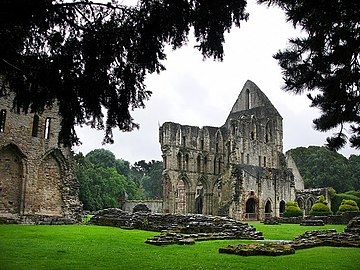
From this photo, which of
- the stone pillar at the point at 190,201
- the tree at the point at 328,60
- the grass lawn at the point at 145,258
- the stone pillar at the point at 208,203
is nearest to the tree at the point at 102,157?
the stone pillar at the point at 208,203

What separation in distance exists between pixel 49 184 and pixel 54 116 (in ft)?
13.3

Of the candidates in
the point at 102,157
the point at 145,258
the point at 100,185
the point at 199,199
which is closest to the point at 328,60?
the point at 145,258

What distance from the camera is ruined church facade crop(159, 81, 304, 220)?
120 feet

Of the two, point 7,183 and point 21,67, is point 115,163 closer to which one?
point 7,183

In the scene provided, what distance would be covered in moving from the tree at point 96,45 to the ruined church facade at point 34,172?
55.2ft

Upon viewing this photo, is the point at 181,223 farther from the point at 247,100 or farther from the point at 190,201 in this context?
the point at 247,100

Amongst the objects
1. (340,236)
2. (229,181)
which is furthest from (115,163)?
(340,236)

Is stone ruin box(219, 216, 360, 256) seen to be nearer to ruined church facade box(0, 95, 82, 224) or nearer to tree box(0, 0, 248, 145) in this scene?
tree box(0, 0, 248, 145)

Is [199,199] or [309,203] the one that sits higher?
[199,199]

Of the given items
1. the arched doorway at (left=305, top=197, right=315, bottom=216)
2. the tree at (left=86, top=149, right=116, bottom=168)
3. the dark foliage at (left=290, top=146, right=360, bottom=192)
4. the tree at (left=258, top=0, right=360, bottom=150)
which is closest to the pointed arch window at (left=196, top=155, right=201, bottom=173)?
the arched doorway at (left=305, top=197, right=315, bottom=216)

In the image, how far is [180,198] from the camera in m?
43.8

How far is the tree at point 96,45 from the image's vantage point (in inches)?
234

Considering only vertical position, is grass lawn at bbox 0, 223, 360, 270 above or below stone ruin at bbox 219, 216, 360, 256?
below

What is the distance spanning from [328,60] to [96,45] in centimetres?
371
